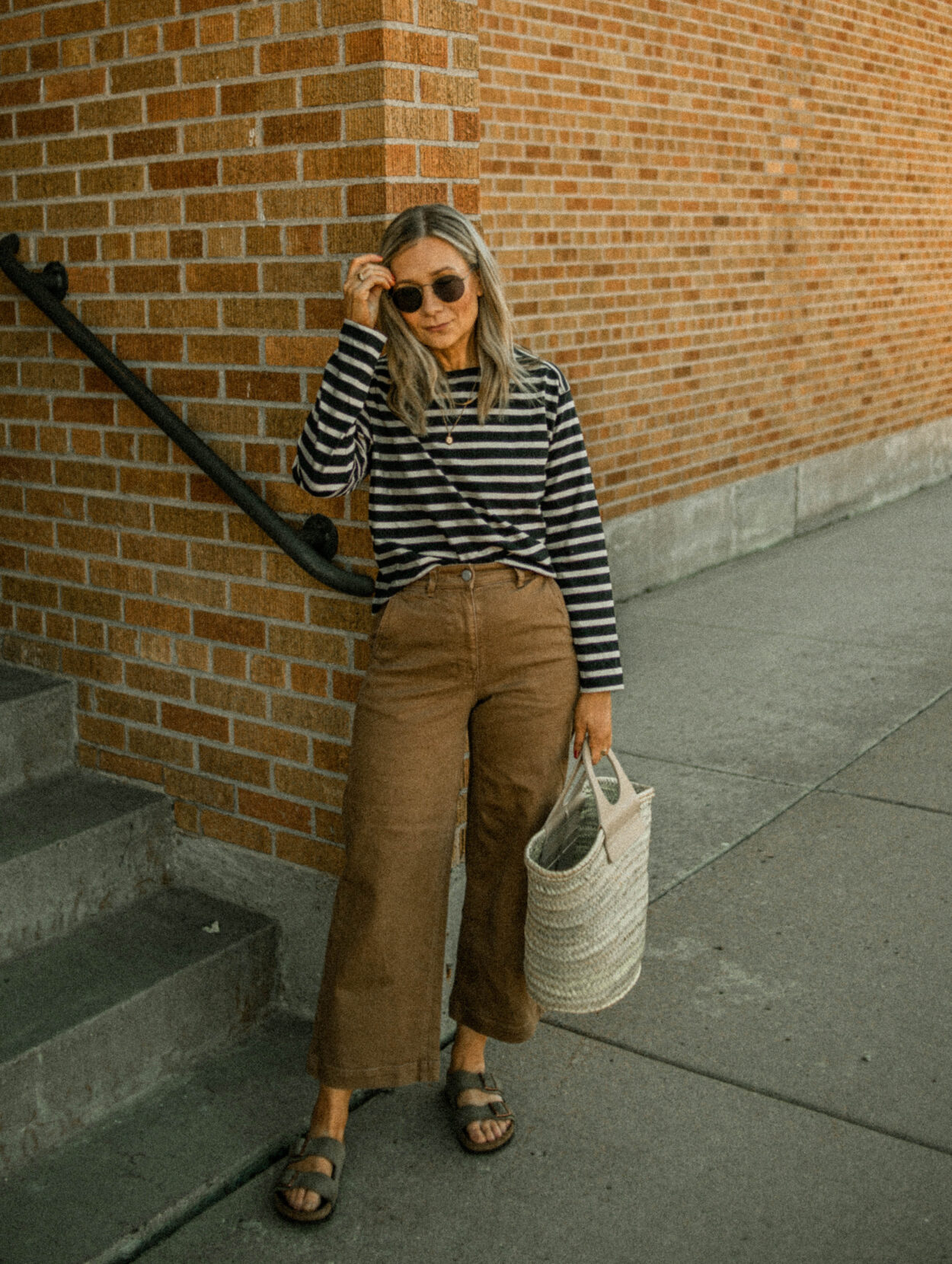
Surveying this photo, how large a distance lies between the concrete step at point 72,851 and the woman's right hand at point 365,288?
150cm

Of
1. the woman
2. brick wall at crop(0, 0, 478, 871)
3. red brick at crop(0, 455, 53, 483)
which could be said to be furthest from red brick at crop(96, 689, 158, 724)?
the woman

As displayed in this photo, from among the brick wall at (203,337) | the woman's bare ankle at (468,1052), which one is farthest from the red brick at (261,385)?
the woman's bare ankle at (468,1052)

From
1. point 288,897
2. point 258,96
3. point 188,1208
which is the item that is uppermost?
point 258,96

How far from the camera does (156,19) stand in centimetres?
335

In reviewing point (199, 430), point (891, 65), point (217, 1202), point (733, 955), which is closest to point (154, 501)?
point (199, 430)

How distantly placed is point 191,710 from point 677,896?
147 centimetres

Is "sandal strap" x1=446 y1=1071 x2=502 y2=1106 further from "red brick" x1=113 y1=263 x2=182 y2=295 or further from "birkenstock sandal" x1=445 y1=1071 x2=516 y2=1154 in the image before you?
"red brick" x1=113 y1=263 x2=182 y2=295

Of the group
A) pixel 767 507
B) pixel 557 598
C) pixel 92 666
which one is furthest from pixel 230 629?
pixel 767 507

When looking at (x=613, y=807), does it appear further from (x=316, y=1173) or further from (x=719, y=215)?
(x=719, y=215)

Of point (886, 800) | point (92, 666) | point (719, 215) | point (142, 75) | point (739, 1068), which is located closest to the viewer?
point (739, 1068)

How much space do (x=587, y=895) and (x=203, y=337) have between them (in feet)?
5.17

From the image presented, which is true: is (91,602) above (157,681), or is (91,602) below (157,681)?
above

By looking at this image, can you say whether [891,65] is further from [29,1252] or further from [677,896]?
[29,1252]

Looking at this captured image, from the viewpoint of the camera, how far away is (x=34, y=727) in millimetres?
3807
